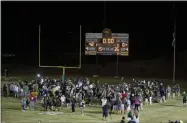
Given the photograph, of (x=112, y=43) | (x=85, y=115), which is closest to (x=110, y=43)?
(x=112, y=43)

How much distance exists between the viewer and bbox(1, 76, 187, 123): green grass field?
28.0m

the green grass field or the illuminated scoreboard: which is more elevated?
the illuminated scoreboard

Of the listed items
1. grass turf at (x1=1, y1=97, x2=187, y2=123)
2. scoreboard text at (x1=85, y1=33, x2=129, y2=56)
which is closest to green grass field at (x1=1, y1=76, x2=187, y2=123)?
grass turf at (x1=1, y1=97, x2=187, y2=123)

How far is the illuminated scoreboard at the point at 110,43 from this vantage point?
4016cm

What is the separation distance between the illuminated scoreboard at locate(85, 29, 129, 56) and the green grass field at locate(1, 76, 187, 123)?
23.2 ft

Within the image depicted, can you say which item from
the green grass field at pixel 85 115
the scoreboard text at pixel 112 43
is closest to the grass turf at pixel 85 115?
the green grass field at pixel 85 115

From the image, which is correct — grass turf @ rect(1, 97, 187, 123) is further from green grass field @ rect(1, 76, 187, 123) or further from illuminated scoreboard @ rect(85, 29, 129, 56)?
illuminated scoreboard @ rect(85, 29, 129, 56)

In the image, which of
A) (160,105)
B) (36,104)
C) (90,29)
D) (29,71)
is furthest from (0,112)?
(90,29)

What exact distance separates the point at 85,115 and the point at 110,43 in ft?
38.3

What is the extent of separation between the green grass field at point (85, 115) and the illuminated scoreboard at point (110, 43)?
7076mm

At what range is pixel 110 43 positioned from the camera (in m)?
40.2

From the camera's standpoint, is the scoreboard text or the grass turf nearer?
the grass turf

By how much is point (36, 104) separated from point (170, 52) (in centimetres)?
3155

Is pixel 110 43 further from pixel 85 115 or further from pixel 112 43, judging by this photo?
pixel 85 115
